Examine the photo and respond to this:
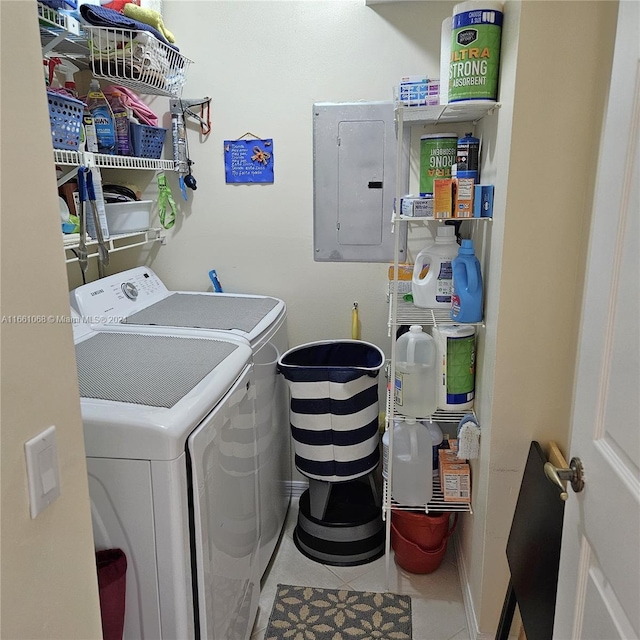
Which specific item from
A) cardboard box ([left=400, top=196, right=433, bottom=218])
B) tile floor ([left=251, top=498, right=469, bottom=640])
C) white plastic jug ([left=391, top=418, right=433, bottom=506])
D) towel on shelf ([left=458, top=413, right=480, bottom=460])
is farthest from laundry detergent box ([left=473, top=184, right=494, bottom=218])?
tile floor ([left=251, top=498, right=469, bottom=640])

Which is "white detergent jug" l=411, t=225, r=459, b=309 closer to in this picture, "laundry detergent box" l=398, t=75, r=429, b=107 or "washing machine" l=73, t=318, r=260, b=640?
"laundry detergent box" l=398, t=75, r=429, b=107

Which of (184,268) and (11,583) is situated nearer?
(11,583)

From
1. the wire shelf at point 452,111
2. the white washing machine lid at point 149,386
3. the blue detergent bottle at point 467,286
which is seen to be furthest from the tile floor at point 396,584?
the wire shelf at point 452,111

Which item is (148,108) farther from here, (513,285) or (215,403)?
(513,285)

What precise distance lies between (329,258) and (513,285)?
1.09 metres

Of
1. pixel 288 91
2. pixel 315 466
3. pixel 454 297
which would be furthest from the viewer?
pixel 288 91

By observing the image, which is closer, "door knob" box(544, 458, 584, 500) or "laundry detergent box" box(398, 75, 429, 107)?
"door knob" box(544, 458, 584, 500)

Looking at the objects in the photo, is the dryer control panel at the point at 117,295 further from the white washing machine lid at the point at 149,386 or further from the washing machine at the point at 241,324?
the white washing machine lid at the point at 149,386

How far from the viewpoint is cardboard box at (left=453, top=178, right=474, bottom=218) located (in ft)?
5.69

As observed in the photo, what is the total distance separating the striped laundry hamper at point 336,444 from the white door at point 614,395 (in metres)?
1.16

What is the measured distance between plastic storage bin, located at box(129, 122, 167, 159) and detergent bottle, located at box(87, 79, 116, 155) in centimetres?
17

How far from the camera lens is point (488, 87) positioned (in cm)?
164

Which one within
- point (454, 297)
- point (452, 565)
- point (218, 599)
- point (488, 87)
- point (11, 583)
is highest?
point (488, 87)

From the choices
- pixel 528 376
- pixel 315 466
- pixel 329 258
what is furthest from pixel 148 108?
pixel 528 376
